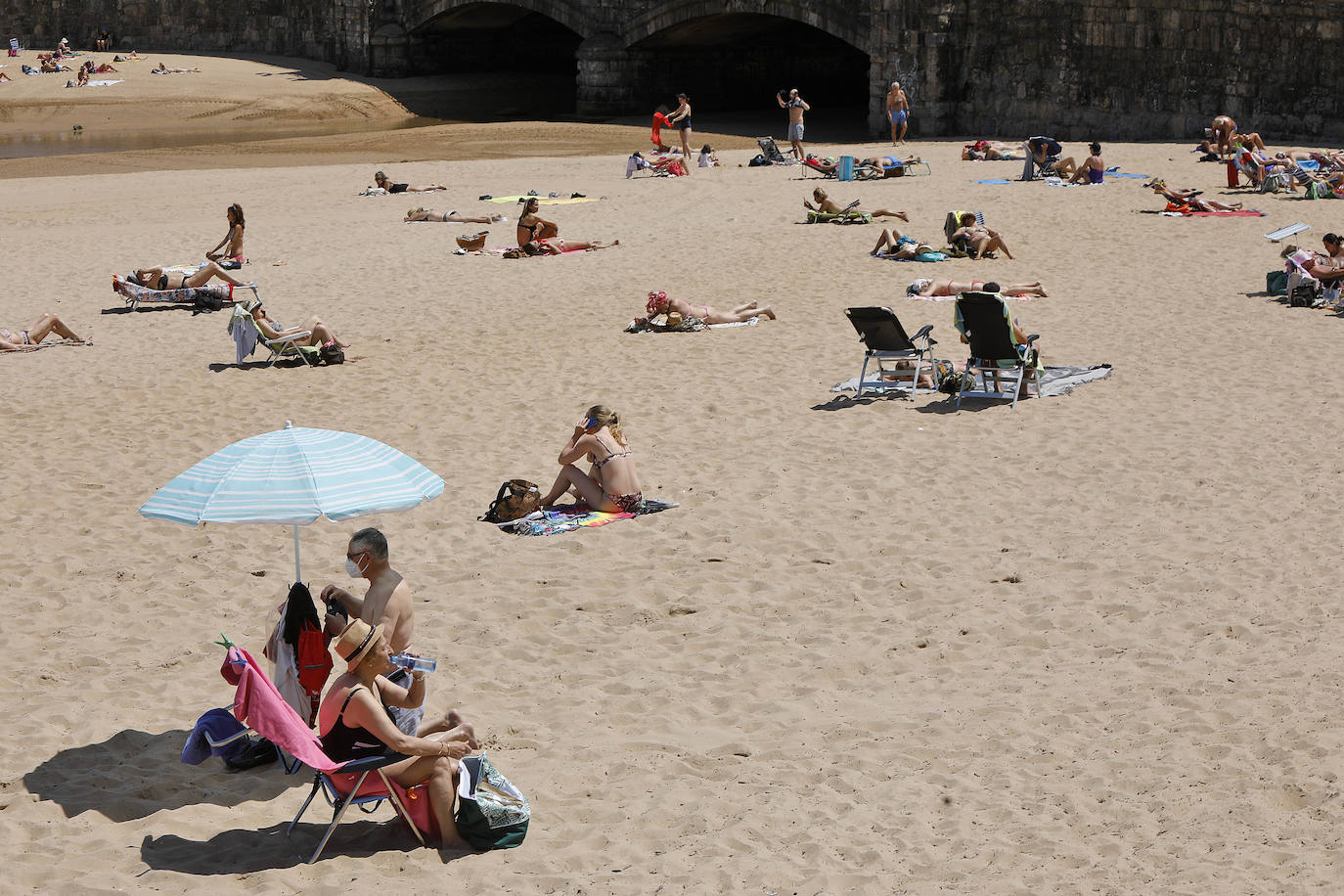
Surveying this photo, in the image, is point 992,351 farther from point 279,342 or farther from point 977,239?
point 977,239

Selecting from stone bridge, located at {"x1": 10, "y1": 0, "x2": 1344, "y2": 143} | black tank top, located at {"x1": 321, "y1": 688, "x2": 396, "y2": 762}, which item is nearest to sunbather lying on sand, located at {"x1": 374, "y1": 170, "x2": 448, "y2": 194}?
stone bridge, located at {"x1": 10, "y1": 0, "x2": 1344, "y2": 143}

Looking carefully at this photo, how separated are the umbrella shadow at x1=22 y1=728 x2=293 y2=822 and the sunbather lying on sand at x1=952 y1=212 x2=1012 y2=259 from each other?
41.1 feet

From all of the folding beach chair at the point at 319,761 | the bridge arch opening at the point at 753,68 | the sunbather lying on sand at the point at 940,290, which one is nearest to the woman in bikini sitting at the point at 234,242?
the sunbather lying on sand at the point at 940,290

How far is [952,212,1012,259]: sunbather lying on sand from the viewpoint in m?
16.9

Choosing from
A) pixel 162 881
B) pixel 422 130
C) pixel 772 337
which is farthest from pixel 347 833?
pixel 422 130

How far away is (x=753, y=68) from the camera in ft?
131

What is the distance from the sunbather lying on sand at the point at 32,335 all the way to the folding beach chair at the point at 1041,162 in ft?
47.6

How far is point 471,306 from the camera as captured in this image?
A: 15164mm

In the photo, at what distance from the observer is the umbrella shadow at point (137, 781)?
5641mm

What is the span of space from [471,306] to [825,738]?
984 centimetres

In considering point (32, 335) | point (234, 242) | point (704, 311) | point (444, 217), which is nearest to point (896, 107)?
point (444, 217)

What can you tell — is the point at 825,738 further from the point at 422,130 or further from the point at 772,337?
the point at 422,130

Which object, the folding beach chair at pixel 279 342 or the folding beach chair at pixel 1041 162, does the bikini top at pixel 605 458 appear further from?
the folding beach chair at pixel 1041 162

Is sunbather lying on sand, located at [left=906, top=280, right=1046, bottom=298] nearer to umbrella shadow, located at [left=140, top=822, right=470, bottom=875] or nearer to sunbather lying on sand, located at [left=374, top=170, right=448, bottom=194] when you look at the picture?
umbrella shadow, located at [left=140, top=822, right=470, bottom=875]
